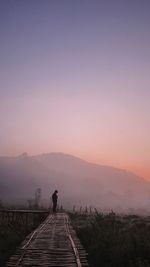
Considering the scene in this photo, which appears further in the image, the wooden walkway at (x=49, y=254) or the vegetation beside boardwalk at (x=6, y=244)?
the vegetation beside boardwalk at (x=6, y=244)

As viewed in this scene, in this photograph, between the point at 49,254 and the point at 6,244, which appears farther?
the point at 6,244

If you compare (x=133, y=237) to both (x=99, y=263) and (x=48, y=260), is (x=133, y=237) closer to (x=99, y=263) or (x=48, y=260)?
(x=99, y=263)

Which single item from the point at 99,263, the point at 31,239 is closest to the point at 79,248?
the point at 99,263

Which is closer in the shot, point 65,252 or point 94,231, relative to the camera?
point 65,252

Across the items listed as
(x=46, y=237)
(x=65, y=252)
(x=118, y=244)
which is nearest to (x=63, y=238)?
(x=46, y=237)

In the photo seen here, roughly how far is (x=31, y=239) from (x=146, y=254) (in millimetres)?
5540

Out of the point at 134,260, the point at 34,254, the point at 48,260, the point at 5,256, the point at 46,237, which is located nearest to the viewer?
the point at 48,260

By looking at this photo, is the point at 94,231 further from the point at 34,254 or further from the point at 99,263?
the point at 34,254

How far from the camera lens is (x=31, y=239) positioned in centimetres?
1819

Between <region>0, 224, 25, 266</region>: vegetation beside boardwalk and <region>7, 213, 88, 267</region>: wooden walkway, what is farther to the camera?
<region>0, 224, 25, 266</region>: vegetation beside boardwalk

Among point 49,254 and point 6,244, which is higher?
point 6,244

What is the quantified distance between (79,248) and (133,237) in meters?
2.83

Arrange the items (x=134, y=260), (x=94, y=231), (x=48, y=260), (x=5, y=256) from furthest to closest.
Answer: (x=94, y=231) < (x=5, y=256) < (x=134, y=260) < (x=48, y=260)

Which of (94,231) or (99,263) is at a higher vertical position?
(94,231)
